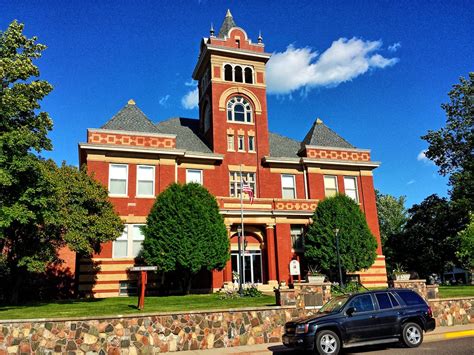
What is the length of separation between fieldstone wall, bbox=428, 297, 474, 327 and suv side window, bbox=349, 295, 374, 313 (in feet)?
18.9

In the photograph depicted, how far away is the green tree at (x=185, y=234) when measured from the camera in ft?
78.4

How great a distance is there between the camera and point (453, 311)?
17188 mm

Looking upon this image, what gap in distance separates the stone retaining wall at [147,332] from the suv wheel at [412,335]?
394 centimetres

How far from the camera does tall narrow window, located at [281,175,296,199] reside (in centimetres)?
3309

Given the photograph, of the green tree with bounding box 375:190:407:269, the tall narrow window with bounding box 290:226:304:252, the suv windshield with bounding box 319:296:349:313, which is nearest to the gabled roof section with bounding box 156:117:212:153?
the tall narrow window with bounding box 290:226:304:252

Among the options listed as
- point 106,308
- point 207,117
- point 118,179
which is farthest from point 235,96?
point 106,308

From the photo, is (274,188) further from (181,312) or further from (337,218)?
(181,312)

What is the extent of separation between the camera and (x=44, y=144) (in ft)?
62.5

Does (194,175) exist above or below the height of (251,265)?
above

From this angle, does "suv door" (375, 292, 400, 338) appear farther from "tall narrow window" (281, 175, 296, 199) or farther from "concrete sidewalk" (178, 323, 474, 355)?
"tall narrow window" (281, 175, 296, 199)

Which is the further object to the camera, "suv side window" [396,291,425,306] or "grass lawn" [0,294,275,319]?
"grass lawn" [0,294,275,319]

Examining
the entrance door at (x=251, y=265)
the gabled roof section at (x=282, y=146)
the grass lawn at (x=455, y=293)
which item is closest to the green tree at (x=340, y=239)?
the entrance door at (x=251, y=265)

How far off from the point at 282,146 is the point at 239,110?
509 cm

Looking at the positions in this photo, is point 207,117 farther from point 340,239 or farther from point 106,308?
point 106,308
